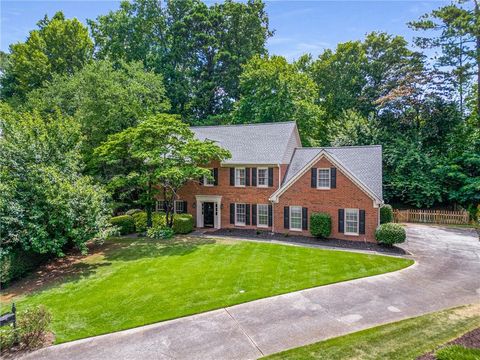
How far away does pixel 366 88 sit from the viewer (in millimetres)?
35938

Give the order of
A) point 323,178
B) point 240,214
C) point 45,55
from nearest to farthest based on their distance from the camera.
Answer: point 323,178
point 240,214
point 45,55

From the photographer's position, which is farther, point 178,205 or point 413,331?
point 178,205

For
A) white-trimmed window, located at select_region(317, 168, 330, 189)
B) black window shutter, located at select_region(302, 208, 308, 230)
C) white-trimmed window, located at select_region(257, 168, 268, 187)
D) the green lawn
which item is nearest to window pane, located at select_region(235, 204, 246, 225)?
white-trimmed window, located at select_region(257, 168, 268, 187)

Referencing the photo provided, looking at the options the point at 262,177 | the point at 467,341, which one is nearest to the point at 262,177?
the point at 262,177

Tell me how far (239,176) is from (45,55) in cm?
3115

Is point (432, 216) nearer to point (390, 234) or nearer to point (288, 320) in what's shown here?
point (390, 234)

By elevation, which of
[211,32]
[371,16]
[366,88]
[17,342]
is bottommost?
[17,342]

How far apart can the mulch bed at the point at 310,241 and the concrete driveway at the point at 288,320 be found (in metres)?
3.30

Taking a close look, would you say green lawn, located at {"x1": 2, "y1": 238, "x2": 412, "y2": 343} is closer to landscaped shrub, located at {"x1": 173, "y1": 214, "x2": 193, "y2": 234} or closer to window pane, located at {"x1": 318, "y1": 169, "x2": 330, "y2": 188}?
landscaped shrub, located at {"x1": 173, "y1": 214, "x2": 193, "y2": 234}

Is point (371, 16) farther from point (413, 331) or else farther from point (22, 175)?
point (22, 175)

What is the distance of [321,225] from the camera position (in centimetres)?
1852

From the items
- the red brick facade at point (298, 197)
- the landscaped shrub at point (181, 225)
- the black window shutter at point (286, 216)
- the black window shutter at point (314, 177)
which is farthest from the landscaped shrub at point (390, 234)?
the landscaped shrub at point (181, 225)

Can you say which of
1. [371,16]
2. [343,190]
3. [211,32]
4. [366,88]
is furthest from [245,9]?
[343,190]

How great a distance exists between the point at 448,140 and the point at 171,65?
34.2 m
